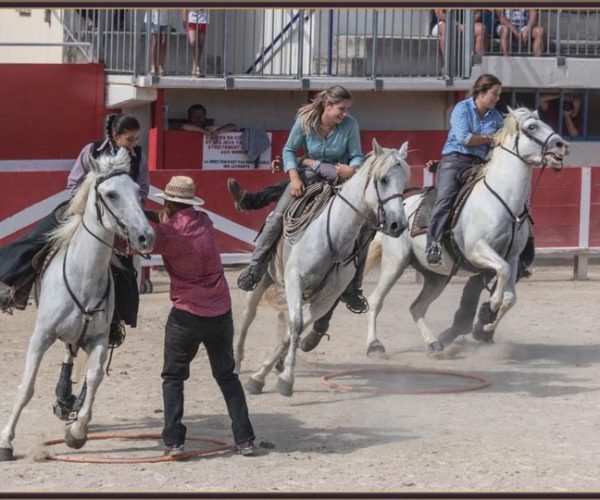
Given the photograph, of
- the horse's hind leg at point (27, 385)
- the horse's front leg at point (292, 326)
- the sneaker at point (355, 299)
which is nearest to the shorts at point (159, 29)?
the sneaker at point (355, 299)

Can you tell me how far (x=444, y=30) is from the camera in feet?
65.5

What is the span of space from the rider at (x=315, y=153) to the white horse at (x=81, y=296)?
257 centimetres

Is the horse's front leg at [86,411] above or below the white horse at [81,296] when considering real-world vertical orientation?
below

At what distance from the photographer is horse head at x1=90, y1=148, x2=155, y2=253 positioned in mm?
7984

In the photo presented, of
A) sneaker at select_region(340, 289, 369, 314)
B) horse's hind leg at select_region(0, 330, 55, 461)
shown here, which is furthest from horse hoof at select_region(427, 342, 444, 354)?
horse's hind leg at select_region(0, 330, 55, 461)

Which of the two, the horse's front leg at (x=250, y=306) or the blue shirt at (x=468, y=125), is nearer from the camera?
the horse's front leg at (x=250, y=306)

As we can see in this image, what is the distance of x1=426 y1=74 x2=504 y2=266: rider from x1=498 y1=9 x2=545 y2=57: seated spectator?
25.4ft

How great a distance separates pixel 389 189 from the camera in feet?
32.9

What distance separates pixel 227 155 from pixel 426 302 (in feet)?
22.3

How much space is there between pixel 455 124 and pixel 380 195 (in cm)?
272

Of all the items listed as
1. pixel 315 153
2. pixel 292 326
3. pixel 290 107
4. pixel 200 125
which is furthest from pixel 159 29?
pixel 292 326

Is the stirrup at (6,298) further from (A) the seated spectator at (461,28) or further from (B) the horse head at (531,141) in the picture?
(A) the seated spectator at (461,28)

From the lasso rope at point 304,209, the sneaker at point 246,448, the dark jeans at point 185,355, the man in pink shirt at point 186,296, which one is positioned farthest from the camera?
the lasso rope at point 304,209

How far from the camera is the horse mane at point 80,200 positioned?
840 centimetres
